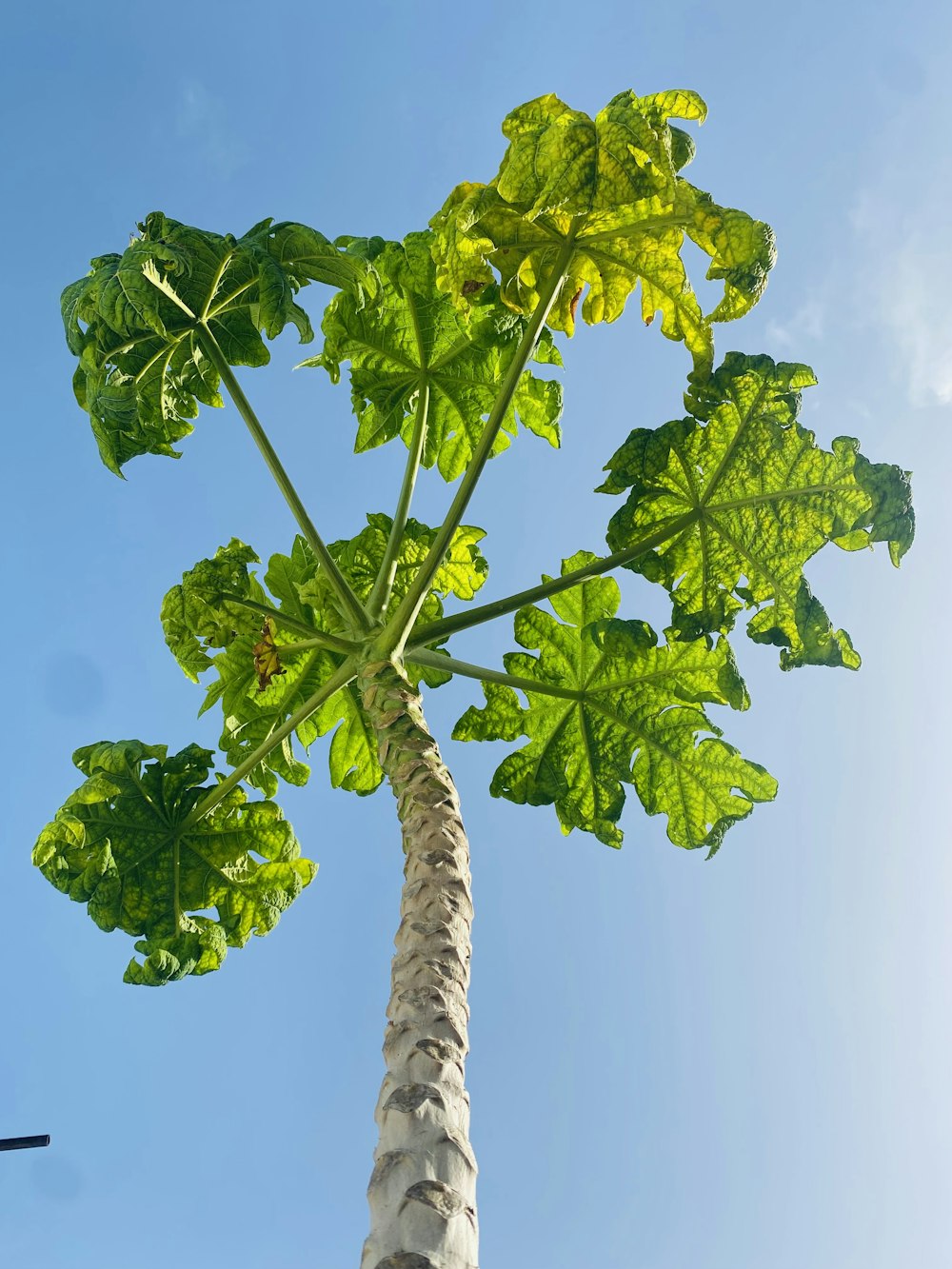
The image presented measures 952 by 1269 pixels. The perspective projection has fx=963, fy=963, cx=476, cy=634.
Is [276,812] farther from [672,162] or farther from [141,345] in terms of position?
[672,162]

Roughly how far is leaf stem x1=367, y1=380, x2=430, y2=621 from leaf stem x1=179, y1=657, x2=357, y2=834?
0.90ft

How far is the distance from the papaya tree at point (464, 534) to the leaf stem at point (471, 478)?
1 centimetres

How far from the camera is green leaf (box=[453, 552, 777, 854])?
443 cm

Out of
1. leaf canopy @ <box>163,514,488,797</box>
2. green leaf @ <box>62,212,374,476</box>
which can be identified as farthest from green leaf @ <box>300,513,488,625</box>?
green leaf @ <box>62,212,374,476</box>

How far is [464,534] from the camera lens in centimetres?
503

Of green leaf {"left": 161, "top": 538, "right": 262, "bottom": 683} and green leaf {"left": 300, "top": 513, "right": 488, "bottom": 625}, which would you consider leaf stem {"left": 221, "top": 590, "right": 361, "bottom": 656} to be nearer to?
green leaf {"left": 161, "top": 538, "right": 262, "bottom": 683}

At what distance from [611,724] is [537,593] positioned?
903 mm

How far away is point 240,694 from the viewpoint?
4.88 m

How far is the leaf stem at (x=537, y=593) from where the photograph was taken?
3.97 metres

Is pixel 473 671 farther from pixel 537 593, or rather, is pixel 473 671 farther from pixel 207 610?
pixel 207 610

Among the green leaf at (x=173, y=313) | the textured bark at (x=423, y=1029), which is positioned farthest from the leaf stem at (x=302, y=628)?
the green leaf at (x=173, y=313)

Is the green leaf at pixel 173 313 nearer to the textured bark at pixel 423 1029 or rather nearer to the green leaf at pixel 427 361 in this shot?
the green leaf at pixel 427 361

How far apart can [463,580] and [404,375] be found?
1095mm

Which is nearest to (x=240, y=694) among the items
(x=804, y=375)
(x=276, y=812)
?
(x=276, y=812)
